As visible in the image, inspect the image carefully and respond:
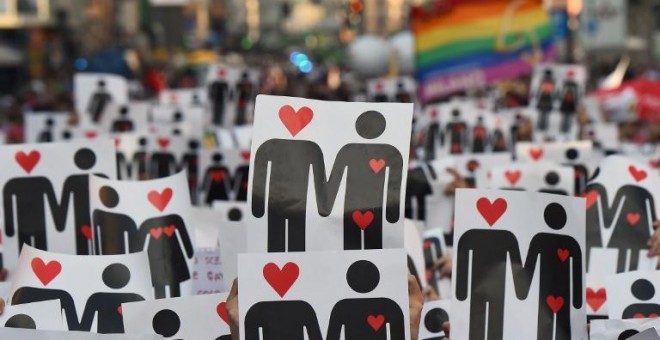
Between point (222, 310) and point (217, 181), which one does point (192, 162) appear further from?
point (222, 310)

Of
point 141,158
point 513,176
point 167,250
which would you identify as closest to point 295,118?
point 167,250

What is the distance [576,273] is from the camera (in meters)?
5.58

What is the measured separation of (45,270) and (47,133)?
8065mm

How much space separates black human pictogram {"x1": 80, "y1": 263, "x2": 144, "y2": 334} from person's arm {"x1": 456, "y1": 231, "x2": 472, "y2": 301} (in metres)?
1.27

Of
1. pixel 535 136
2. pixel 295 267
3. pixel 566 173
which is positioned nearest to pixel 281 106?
pixel 295 267

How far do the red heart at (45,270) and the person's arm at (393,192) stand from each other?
4.39ft

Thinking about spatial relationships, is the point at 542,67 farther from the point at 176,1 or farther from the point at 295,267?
the point at 176,1

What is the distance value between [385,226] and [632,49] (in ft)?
155

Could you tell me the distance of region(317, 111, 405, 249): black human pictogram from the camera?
5.46m

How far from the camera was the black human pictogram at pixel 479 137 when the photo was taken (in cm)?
1318

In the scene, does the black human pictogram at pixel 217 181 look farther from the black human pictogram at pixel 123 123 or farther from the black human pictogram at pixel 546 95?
the black human pictogram at pixel 546 95

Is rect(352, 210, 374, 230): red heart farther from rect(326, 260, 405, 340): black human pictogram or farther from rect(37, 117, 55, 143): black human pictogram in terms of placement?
rect(37, 117, 55, 143): black human pictogram

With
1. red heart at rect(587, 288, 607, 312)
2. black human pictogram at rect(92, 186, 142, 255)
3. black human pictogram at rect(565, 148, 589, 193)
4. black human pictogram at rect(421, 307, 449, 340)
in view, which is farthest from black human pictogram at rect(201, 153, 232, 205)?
red heart at rect(587, 288, 607, 312)

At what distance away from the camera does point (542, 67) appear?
1516 centimetres
